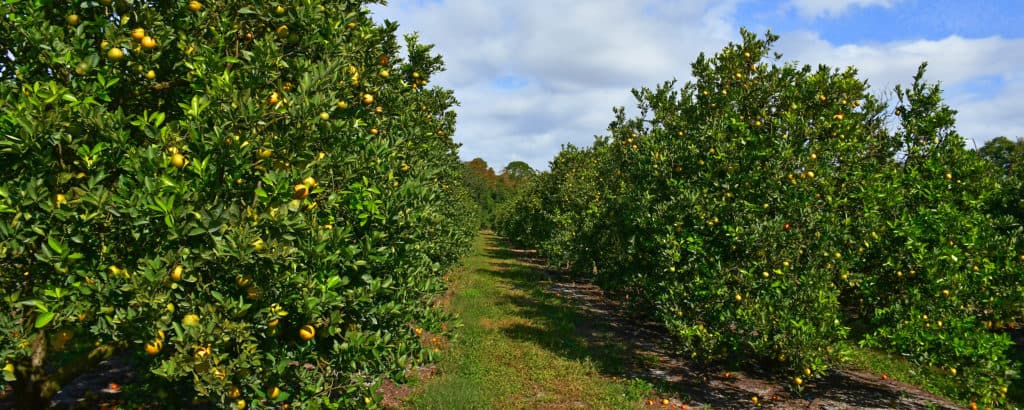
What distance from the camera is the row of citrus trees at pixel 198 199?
3.25 meters

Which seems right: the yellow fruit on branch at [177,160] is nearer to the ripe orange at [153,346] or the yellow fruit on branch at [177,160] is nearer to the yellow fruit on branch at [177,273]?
the yellow fruit on branch at [177,273]

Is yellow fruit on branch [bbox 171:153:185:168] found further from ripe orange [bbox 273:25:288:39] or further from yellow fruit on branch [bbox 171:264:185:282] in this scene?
ripe orange [bbox 273:25:288:39]

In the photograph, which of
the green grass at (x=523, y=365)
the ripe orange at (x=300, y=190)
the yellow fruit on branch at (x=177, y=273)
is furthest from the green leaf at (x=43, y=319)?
the green grass at (x=523, y=365)

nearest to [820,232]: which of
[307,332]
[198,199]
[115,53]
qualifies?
[307,332]

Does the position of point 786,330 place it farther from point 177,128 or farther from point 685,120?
point 177,128

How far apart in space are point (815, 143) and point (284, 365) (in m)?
8.47

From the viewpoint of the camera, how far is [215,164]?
3434 mm

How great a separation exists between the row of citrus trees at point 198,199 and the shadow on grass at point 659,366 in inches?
278

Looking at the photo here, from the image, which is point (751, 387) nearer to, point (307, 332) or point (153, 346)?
point (307, 332)

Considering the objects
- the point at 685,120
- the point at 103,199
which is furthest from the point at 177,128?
the point at 685,120

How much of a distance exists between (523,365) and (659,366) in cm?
299

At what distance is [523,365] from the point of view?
413 inches

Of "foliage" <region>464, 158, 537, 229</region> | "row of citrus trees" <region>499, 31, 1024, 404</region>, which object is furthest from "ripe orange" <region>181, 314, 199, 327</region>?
"foliage" <region>464, 158, 537, 229</region>

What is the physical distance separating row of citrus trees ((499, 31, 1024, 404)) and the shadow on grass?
2.75 ft
